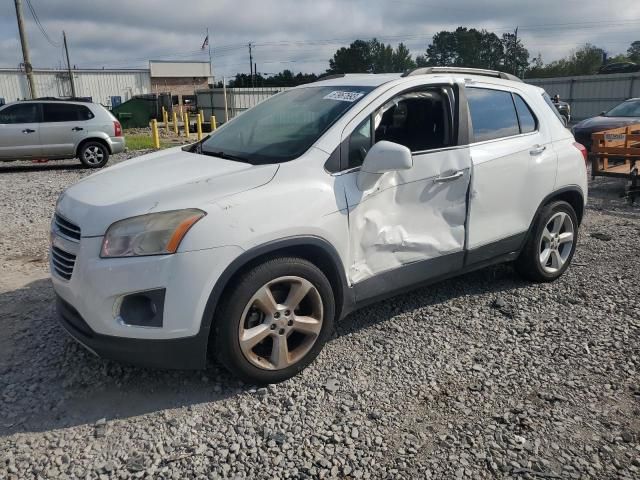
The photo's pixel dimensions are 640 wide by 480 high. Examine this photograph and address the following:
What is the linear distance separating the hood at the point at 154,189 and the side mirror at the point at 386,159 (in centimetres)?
57

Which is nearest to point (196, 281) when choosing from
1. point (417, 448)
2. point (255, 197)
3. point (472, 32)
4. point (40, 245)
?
point (255, 197)

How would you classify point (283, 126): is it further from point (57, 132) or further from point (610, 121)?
point (610, 121)

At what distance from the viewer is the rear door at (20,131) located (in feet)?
42.3

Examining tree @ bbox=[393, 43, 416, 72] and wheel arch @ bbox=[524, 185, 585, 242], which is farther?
tree @ bbox=[393, 43, 416, 72]

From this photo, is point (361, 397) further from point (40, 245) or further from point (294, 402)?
point (40, 245)

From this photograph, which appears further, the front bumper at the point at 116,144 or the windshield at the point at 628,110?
the front bumper at the point at 116,144

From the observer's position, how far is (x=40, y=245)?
248 inches

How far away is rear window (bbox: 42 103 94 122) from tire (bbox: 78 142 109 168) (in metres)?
0.68

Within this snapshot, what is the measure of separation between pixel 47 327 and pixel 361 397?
2398mm

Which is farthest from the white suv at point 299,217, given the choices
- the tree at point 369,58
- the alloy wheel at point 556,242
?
the tree at point 369,58

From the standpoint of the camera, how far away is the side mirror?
10.7 ft

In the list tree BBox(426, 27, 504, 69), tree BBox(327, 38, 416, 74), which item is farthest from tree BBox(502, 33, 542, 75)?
tree BBox(327, 38, 416, 74)

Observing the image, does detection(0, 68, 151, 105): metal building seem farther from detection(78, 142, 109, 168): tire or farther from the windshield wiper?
the windshield wiper

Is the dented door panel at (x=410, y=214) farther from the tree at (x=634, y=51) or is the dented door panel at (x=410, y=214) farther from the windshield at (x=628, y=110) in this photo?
the tree at (x=634, y=51)
